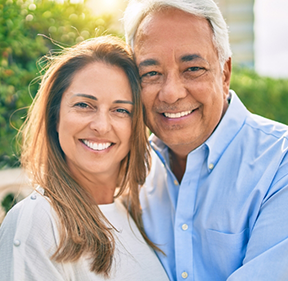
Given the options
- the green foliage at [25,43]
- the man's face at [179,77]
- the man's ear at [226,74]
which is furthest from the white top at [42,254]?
the man's ear at [226,74]

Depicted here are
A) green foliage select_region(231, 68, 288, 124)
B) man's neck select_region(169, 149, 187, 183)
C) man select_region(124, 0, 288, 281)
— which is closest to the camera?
man select_region(124, 0, 288, 281)

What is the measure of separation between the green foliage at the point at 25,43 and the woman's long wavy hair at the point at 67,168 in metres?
0.48

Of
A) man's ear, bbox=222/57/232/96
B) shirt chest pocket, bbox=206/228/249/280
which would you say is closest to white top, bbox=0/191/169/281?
shirt chest pocket, bbox=206/228/249/280

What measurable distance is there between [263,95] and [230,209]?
556 cm

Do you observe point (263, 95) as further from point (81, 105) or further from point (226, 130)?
point (81, 105)

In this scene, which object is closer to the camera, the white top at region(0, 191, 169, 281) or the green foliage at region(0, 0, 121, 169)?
the white top at region(0, 191, 169, 281)

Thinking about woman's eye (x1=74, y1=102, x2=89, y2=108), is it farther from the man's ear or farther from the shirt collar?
the man's ear

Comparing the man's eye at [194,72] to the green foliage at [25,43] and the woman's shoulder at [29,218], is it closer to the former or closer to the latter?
the green foliage at [25,43]

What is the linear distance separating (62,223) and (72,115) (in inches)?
26.7

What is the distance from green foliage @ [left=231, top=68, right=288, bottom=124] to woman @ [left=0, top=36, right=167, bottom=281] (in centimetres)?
478

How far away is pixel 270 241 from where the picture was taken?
1.89m

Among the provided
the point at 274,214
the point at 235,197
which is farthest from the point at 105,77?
the point at 274,214

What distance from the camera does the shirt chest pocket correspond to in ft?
6.85

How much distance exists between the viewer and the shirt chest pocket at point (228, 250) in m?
2.09
